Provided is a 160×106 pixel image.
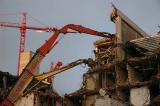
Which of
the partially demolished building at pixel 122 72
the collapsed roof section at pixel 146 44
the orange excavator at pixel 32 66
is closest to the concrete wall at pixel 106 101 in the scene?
the partially demolished building at pixel 122 72

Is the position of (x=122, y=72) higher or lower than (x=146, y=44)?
lower

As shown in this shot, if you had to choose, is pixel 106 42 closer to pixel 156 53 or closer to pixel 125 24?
pixel 125 24

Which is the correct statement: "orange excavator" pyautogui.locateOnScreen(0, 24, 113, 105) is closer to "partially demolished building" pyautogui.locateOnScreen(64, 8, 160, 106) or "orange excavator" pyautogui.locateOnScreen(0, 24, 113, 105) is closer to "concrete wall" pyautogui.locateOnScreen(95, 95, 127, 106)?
"partially demolished building" pyautogui.locateOnScreen(64, 8, 160, 106)

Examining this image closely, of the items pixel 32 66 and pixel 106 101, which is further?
pixel 32 66

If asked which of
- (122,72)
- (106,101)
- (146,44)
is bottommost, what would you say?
(106,101)

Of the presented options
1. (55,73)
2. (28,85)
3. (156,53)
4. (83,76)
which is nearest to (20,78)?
(28,85)

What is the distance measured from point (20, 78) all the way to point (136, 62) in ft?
45.9

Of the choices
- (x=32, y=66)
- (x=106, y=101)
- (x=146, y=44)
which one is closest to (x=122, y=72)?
(x=146, y=44)

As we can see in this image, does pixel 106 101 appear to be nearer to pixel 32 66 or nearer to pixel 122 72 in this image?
pixel 122 72

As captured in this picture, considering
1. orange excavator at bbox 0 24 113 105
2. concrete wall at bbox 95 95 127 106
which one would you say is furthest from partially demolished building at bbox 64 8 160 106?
orange excavator at bbox 0 24 113 105

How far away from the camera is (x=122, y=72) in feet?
208

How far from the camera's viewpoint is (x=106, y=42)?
68.5m

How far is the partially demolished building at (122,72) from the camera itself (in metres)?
57.4

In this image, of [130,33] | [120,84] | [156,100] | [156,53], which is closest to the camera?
[156,100]
